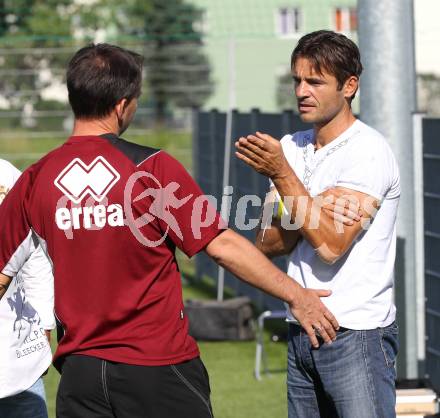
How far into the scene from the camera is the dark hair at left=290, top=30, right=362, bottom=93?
4.45 metres

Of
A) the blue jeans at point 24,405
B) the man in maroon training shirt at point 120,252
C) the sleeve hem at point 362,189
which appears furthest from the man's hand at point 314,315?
the blue jeans at point 24,405

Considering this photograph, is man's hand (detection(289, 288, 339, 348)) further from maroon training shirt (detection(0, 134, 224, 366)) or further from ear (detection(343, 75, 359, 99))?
ear (detection(343, 75, 359, 99))

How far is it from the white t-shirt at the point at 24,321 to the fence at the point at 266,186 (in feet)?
10.5

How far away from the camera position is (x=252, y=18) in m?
41.0

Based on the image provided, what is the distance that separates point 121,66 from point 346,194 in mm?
923

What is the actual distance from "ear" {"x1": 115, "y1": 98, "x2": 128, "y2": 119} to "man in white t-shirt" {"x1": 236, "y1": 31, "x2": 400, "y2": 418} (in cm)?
43

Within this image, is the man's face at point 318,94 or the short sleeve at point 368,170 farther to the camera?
the man's face at point 318,94

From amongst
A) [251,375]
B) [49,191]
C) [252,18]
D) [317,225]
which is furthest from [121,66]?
[252,18]

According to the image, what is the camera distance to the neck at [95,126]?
13.4 ft

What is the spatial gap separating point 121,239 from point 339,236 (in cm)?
78

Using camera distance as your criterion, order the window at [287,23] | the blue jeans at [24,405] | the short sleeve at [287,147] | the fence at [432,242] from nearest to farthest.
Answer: the short sleeve at [287,147] < the blue jeans at [24,405] < the fence at [432,242] < the window at [287,23]

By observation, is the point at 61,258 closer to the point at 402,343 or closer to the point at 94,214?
the point at 94,214

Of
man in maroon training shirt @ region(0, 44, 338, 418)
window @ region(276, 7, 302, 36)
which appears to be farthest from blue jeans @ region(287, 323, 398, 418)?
window @ region(276, 7, 302, 36)

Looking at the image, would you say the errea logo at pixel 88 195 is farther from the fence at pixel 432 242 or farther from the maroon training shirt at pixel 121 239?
the fence at pixel 432 242
